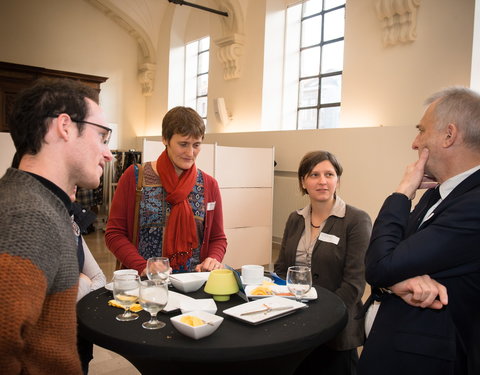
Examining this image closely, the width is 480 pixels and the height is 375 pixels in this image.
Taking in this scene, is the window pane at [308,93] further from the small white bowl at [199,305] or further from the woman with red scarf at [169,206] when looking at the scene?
the small white bowl at [199,305]

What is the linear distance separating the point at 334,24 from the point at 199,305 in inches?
253

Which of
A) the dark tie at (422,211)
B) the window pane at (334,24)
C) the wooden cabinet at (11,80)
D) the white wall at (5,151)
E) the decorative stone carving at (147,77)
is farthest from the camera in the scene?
the decorative stone carving at (147,77)

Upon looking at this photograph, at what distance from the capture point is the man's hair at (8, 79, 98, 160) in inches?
41.5

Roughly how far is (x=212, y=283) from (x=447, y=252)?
0.91 metres

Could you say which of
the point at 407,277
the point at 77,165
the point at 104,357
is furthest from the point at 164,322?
the point at 104,357

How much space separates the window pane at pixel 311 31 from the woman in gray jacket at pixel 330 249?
5218mm

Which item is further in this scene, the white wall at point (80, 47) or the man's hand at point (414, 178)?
the white wall at point (80, 47)

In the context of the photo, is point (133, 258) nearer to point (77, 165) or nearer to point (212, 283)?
point (212, 283)

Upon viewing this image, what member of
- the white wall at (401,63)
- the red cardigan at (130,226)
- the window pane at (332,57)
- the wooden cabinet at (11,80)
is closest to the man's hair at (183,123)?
the red cardigan at (130,226)

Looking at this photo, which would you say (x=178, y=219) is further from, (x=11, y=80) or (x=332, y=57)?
(x=11, y=80)

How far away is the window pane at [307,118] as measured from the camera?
719 centimetres

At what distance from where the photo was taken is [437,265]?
132 centimetres

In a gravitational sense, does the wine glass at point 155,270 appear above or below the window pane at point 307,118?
below

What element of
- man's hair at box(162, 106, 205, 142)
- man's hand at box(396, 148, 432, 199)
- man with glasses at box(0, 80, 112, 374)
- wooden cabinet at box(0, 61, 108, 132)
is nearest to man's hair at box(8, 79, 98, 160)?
man with glasses at box(0, 80, 112, 374)
